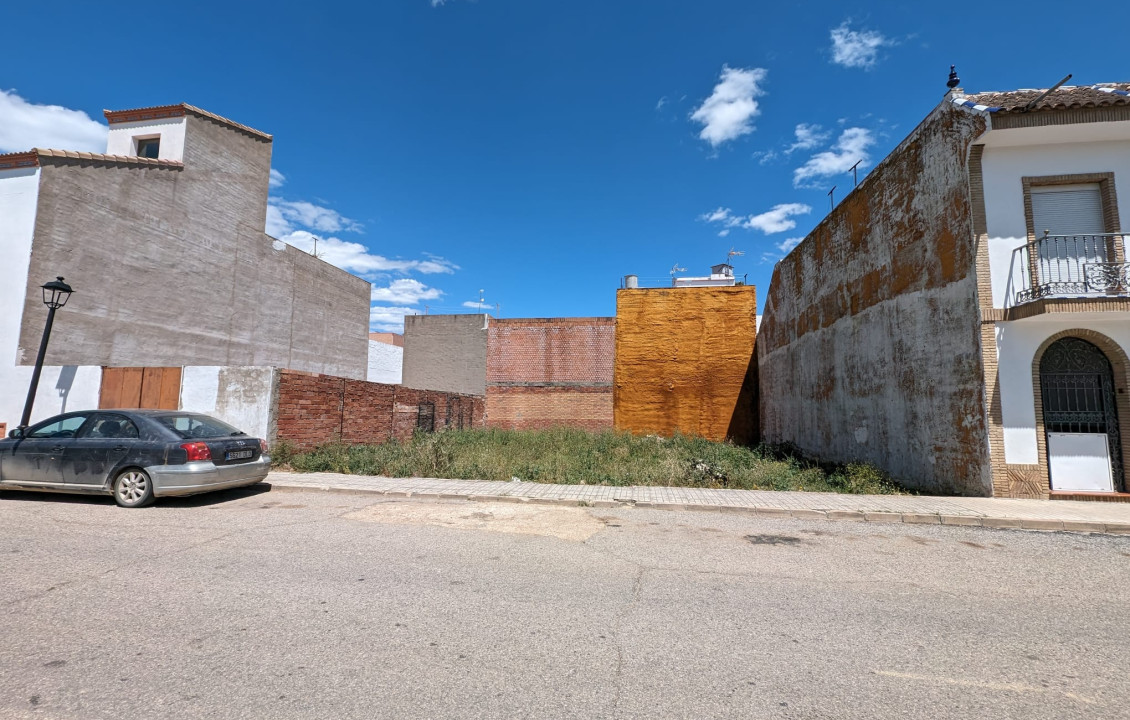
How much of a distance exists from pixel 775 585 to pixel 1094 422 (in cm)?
902

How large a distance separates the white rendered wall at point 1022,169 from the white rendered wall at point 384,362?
1147 inches

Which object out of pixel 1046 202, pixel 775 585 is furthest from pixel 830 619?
pixel 1046 202

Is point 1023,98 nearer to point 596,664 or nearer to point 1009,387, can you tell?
point 1009,387

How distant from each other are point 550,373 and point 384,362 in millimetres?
13012

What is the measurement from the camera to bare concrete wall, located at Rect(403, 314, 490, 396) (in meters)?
31.6

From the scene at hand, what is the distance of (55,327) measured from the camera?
14336 mm

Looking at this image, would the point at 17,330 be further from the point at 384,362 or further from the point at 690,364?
the point at 690,364

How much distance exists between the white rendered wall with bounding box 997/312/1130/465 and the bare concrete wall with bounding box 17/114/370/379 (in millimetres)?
21825

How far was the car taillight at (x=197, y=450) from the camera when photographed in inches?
307

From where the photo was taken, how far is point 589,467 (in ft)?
38.7

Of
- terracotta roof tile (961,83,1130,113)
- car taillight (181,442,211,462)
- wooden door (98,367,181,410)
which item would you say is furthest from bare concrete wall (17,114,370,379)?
terracotta roof tile (961,83,1130,113)

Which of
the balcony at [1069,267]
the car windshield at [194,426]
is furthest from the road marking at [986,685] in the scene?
the car windshield at [194,426]

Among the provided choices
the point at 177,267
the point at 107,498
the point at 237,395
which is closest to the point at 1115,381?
the point at 107,498

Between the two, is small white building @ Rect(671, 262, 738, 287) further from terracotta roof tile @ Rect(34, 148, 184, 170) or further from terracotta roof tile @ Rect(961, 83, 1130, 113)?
terracotta roof tile @ Rect(34, 148, 184, 170)
